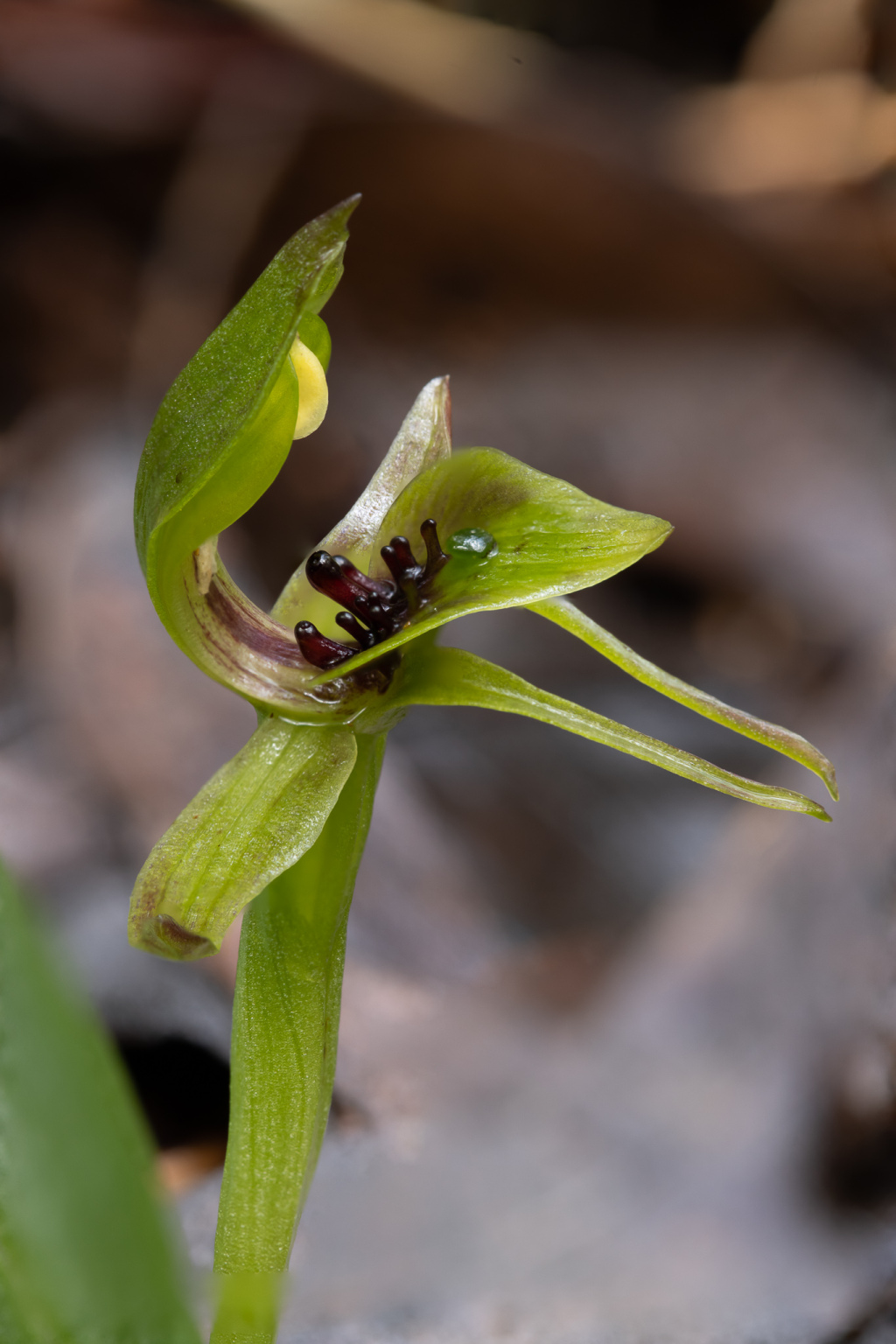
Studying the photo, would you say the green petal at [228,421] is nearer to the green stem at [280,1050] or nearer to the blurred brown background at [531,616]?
the green stem at [280,1050]

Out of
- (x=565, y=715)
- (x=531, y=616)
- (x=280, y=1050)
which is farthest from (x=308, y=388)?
(x=531, y=616)

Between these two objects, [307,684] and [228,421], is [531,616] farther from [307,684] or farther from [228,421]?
[228,421]

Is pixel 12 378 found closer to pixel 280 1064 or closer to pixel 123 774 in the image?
pixel 123 774

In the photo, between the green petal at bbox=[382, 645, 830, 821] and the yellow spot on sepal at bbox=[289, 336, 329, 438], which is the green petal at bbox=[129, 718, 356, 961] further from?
the yellow spot on sepal at bbox=[289, 336, 329, 438]

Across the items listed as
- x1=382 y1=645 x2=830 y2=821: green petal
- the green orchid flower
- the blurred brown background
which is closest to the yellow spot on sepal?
the green orchid flower

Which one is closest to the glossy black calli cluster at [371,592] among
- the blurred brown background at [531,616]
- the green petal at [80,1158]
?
the green petal at [80,1158]

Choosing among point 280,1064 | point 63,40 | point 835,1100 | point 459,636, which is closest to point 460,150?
point 63,40
